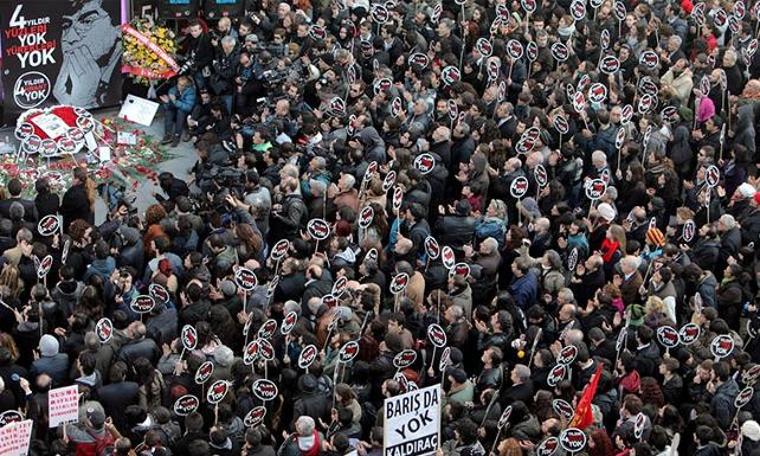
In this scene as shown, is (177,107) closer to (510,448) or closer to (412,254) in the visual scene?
(412,254)

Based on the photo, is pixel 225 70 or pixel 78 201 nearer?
pixel 78 201

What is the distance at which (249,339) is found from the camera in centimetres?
1476

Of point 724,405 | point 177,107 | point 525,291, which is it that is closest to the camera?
point 724,405

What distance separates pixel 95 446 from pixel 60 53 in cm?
922

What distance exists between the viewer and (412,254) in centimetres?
1627

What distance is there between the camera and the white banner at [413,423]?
13.1m

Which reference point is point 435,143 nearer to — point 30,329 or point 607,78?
point 607,78

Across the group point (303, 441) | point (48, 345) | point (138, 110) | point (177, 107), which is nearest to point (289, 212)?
point (48, 345)

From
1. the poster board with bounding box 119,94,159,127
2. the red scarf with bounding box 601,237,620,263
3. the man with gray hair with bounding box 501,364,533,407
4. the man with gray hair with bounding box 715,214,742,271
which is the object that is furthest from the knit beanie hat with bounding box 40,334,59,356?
the poster board with bounding box 119,94,159,127

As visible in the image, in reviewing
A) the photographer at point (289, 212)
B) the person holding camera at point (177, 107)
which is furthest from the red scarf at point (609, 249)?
the person holding camera at point (177, 107)

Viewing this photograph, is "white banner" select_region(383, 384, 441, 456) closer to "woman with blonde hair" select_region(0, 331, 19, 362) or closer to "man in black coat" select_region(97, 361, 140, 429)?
"man in black coat" select_region(97, 361, 140, 429)

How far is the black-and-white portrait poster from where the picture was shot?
20.6 metres

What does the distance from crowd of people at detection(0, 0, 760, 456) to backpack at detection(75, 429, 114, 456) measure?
0.04 m

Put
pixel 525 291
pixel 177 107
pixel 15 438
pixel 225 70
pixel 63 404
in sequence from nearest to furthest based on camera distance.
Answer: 1. pixel 15 438
2. pixel 63 404
3. pixel 525 291
4. pixel 225 70
5. pixel 177 107
